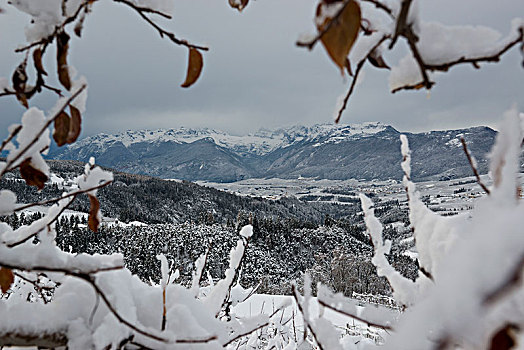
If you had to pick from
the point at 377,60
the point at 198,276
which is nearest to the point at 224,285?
the point at 198,276

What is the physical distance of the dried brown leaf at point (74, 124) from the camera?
60 centimetres

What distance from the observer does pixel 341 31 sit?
31 centimetres

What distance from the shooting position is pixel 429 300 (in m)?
0.22

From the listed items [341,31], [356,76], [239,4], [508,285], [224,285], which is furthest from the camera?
[224,285]

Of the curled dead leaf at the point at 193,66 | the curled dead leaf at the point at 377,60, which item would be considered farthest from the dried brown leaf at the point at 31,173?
the curled dead leaf at the point at 377,60

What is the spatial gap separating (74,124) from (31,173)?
0.14m

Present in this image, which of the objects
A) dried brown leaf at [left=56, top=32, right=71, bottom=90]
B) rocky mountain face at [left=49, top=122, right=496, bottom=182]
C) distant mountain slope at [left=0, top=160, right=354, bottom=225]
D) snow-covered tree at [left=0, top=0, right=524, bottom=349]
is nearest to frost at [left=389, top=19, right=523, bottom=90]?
snow-covered tree at [left=0, top=0, right=524, bottom=349]

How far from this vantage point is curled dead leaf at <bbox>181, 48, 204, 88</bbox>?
0.61 meters

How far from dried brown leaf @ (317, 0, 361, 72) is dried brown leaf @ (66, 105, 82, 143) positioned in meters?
0.49

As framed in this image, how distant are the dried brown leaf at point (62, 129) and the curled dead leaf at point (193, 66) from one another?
0.77ft

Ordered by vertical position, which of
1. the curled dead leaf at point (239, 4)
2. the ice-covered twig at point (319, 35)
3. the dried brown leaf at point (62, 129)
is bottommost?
the dried brown leaf at point (62, 129)

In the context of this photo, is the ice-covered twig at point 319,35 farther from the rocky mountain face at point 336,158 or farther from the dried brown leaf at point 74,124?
the rocky mountain face at point 336,158

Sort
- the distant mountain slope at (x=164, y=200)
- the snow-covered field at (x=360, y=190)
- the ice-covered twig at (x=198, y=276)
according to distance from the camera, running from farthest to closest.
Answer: the snow-covered field at (x=360, y=190) → the distant mountain slope at (x=164, y=200) → the ice-covered twig at (x=198, y=276)

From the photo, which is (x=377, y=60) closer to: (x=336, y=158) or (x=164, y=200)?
(x=164, y=200)
